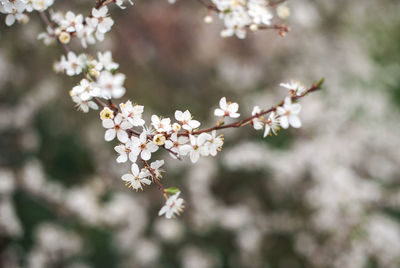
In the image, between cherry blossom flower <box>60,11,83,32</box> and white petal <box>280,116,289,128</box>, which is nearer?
white petal <box>280,116,289,128</box>

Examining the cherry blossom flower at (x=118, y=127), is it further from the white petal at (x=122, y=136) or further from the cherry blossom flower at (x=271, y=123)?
the cherry blossom flower at (x=271, y=123)

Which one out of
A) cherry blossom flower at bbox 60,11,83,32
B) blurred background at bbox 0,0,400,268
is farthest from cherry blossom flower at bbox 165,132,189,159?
blurred background at bbox 0,0,400,268

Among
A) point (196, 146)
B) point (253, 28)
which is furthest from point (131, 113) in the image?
point (253, 28)

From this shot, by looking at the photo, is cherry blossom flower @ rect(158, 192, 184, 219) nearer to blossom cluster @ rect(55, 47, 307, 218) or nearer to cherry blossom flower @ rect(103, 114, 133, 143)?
blossom cluster @ rect(55, 47, 307, 218)

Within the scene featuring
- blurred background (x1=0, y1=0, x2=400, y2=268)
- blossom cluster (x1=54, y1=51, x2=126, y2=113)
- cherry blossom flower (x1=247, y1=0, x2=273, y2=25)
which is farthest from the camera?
blurred background (x1=0, y1=0, x2=400, y2=268)

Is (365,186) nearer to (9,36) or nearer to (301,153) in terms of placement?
(301,153)

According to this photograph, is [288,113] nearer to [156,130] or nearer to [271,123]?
[271,123]

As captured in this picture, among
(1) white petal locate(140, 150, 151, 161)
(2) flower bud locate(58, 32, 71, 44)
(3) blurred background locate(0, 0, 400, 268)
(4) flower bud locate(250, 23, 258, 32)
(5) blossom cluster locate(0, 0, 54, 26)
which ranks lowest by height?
(3) blurred background locate(0, 0, 400, 268)
